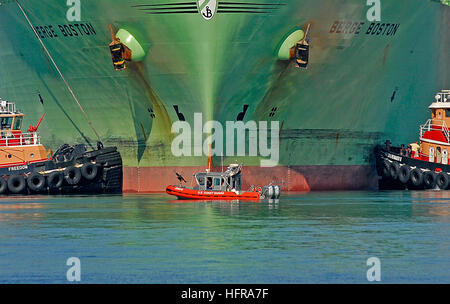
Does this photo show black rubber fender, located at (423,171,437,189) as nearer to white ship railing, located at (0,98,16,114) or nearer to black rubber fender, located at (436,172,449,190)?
black rubber fender, located at (436,172,449,190)

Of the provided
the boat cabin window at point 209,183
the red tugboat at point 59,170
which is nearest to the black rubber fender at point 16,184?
the red tugboat at point 59,170

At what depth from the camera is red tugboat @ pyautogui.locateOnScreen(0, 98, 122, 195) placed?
50.8 metres

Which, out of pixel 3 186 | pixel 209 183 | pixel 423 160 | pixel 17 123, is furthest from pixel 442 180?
pixel 17 123

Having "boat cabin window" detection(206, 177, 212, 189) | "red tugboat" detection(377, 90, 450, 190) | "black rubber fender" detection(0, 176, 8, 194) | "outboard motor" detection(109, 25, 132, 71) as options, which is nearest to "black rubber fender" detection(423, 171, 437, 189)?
"red tugboat" detection(377, 90, 450, 190)

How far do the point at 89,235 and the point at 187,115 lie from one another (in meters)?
14.4

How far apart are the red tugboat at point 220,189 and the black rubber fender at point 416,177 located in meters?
10.00

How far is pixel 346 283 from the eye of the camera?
26094 millimetres

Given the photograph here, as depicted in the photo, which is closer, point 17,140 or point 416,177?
point 416,177

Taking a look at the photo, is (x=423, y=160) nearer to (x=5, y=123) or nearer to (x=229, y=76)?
(x=229, y=76)

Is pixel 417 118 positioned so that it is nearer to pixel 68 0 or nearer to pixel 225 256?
pixel 68 0

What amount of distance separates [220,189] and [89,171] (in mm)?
8216

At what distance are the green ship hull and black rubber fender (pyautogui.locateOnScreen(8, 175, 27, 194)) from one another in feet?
13.1

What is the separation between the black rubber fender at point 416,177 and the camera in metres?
53.5

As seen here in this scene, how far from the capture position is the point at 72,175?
2005 inches
